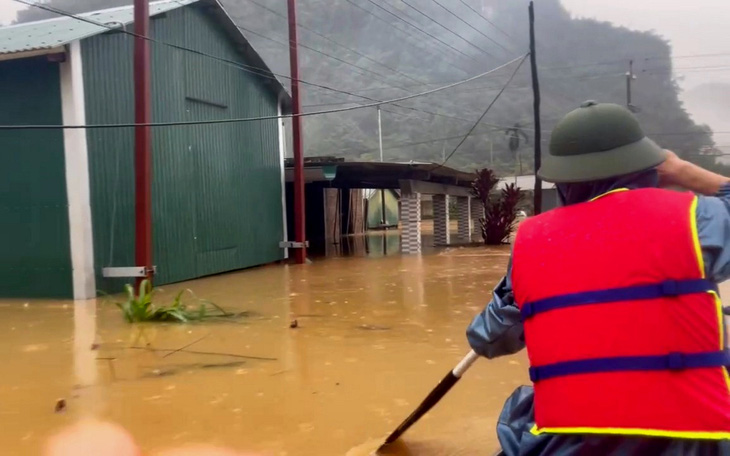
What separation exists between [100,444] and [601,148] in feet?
11.8

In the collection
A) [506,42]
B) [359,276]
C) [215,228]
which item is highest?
[506,42]

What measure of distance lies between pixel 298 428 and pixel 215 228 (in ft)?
35.6

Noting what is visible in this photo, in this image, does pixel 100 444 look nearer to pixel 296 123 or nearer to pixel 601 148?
pixel 601 148

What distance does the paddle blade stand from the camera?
330 cm

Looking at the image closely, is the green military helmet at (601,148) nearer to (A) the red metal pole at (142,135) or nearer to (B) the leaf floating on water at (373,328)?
(B) the leaf floating on water at (373,328)

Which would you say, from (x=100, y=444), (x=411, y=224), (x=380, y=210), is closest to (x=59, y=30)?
(x=100, y=444)

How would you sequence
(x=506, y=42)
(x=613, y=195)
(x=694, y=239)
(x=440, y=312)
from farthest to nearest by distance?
(x=506, y=42) < (x=440, y=312) < (x=613, y=195) < (x=694, y=239)

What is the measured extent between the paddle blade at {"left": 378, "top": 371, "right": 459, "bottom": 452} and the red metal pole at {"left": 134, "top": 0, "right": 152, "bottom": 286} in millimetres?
7462

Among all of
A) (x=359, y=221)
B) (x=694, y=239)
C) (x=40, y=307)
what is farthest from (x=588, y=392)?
(x=359, y=221)

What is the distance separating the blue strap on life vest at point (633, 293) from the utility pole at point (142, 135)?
9347 mm

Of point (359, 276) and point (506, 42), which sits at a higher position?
point (506, 42)

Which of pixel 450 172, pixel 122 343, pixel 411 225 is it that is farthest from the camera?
pixel 450 172

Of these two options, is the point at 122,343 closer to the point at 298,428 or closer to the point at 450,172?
the point at 298,428

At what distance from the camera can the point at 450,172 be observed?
2256 cm
